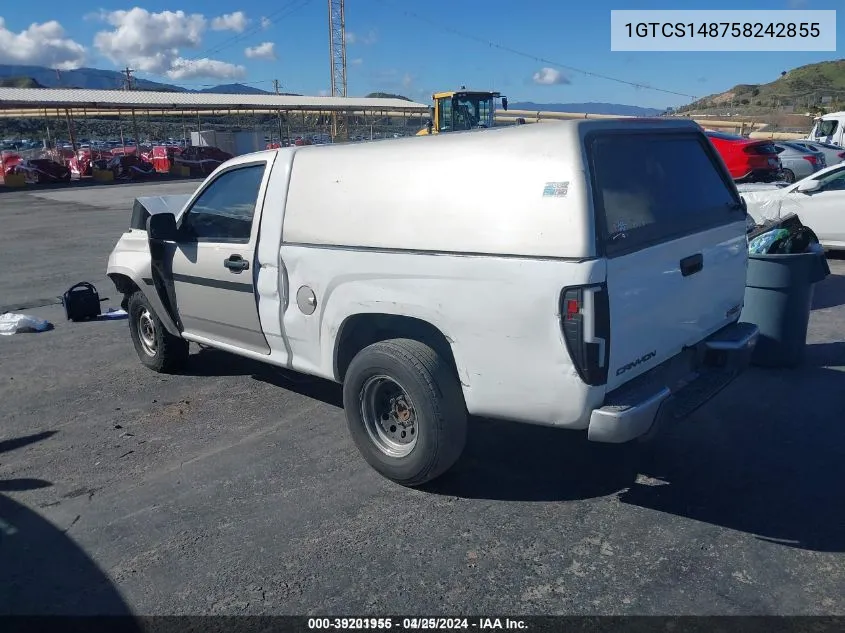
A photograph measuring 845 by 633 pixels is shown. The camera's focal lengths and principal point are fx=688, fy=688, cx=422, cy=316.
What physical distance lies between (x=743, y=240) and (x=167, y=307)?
4.40m

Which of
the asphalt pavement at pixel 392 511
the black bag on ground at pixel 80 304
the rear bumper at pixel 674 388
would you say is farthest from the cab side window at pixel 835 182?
the black bag on ground at pixel 80 304

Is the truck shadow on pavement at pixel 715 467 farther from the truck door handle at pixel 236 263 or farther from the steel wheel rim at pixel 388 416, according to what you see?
the truck door handle at pixel 236 263

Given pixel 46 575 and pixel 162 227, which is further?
pixel 162 227

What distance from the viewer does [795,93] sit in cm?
8606

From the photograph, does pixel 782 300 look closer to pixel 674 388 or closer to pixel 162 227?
pixel 674 388

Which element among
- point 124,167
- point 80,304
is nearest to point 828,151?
point 80,304

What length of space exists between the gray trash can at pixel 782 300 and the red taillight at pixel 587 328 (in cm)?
322

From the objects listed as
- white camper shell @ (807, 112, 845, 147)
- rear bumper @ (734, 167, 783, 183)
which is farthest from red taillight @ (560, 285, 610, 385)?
white camper shell @ (807, 112, 845, 147)

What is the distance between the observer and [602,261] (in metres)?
3.19

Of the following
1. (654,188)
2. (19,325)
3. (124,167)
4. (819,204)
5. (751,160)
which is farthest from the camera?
(124,167)

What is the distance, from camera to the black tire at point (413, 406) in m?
3.69

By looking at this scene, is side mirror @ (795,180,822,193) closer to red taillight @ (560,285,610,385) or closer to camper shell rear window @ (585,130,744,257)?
camper shell rear window @ (585,130,744,257)

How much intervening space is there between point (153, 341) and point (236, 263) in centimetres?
194

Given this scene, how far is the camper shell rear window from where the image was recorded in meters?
3.42
